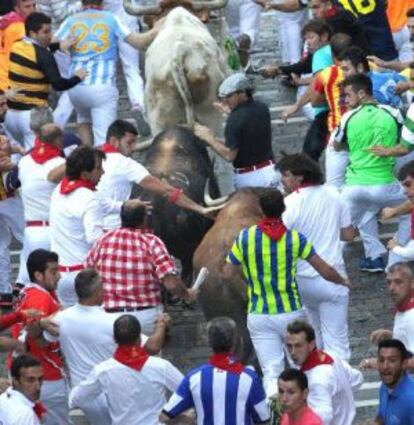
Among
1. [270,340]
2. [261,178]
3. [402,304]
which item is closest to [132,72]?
[261,178]

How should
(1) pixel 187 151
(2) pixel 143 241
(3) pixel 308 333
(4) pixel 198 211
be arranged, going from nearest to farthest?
(3) pixel 308 333
(2) pixel 143 241
(4) pixel 198 211
(1) pixel 187 151

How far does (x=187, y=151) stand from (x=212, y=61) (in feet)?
3.94

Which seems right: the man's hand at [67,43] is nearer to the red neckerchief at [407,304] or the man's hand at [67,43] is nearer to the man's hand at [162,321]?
the man's hand at [162,321]

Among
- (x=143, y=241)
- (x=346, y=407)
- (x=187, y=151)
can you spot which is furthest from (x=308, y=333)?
(x=187, y=151)

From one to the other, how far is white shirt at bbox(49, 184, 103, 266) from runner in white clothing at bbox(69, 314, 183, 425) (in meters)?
2.24

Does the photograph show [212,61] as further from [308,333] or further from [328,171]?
[308,333]

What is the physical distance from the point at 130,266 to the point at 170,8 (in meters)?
5.91

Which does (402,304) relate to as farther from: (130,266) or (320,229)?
(130,266)

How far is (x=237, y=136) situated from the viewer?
20016 millimetres

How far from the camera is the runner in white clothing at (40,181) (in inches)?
763

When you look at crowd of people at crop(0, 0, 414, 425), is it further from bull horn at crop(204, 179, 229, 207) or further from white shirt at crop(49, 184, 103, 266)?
bull horn at crop(204, 179, 229, 207)

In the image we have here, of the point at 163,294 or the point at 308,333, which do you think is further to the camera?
the point at 163,294

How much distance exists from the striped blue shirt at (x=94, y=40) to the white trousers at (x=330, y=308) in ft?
17.9

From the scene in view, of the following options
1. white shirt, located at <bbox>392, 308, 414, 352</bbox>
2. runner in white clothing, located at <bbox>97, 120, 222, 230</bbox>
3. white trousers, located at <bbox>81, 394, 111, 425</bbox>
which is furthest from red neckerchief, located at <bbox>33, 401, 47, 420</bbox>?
runner in white clothing, located at <bbox>97, 120, 222, 230</bbox>
